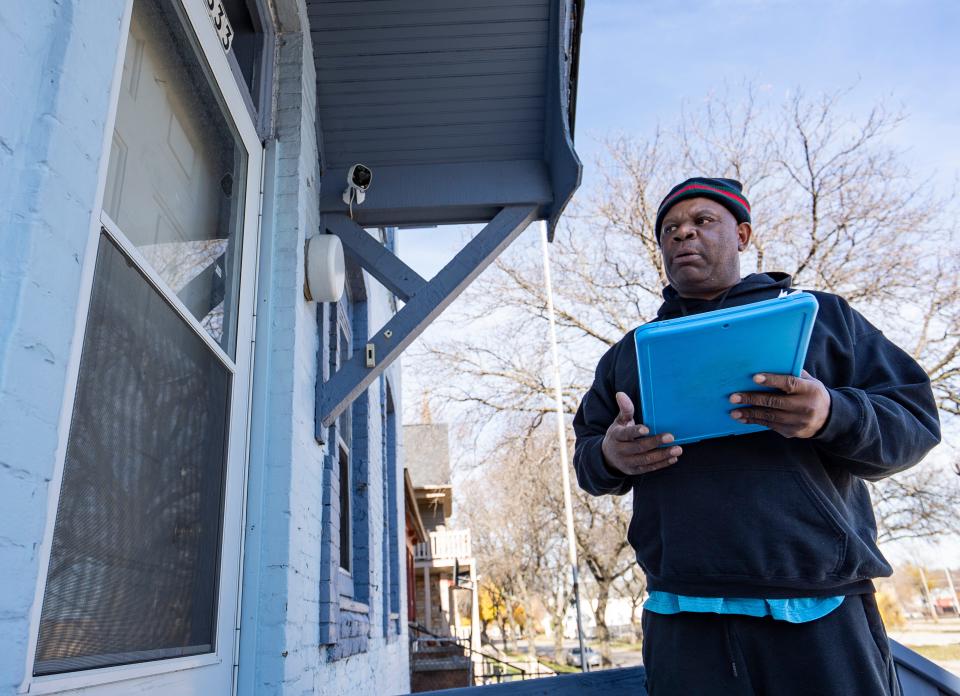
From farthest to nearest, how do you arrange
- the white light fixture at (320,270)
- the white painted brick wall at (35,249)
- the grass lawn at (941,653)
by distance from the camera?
the grass lawn at (941,653) → the white light fixture at (320,270) → the white painted brick wall at (35,249)

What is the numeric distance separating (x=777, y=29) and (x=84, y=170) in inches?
504

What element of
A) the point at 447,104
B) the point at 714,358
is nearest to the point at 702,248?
the point at 714,358

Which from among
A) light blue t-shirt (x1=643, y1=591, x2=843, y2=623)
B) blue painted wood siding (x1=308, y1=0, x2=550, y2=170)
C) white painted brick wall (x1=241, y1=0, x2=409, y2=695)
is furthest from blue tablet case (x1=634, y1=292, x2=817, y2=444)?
blue painted wood siding (x1=308, y1=0, x2=550, y2=170)

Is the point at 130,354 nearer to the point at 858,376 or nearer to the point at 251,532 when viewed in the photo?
the point at 251,532

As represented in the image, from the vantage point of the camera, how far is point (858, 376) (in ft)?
4.65

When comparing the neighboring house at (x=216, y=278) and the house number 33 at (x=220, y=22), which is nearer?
the neighboring house at (x=216, y=278)

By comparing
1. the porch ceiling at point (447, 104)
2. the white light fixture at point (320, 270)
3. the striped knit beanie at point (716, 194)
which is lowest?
the striped knit beanie at point (716, 194)

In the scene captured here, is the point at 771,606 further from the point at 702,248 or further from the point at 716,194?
the point at 716,194

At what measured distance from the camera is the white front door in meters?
1.15

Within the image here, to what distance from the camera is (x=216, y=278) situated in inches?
76.6

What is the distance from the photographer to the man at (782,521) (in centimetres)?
120

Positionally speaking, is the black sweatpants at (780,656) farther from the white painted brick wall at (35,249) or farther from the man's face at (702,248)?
the white painted brick wall at (35,249)

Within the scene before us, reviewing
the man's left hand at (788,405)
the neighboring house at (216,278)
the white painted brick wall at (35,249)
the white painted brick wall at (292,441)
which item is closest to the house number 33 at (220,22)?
the neighboring house at (216,278)

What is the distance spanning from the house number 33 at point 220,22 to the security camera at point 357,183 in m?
0.74
